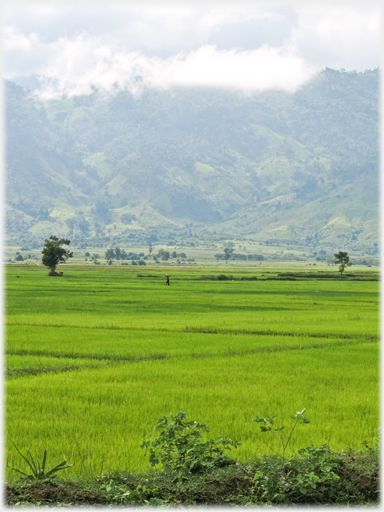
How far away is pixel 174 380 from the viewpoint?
14.9m

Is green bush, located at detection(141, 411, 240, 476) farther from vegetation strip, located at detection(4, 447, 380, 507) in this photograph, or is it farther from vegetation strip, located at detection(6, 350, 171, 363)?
vegetation strip, located at detection(6, 350, 171, 363)

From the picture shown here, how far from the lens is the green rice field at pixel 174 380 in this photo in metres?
9.62

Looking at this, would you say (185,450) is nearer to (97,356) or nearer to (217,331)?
(97,356)

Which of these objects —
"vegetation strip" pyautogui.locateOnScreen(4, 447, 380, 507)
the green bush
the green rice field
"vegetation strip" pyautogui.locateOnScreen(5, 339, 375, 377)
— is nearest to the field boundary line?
the green rice field

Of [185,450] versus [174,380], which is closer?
[185,450]

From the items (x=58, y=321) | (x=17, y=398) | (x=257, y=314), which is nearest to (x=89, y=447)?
(x=17, y=398)

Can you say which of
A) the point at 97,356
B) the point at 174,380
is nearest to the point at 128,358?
the point at 97,356

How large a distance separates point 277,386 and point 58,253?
7367 cm

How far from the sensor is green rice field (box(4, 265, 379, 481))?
962 centimetres

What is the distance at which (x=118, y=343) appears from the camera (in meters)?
22.1

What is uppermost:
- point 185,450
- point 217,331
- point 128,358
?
point 185,450

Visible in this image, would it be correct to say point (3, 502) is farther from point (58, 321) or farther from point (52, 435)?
point (58, 321)

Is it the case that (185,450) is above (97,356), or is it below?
above

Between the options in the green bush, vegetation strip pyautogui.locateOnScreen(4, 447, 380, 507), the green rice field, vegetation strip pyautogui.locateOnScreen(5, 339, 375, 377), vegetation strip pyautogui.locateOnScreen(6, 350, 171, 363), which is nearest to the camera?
vegetation strip pyautogui.locateOnScreen(4, 447, 380, 507)
